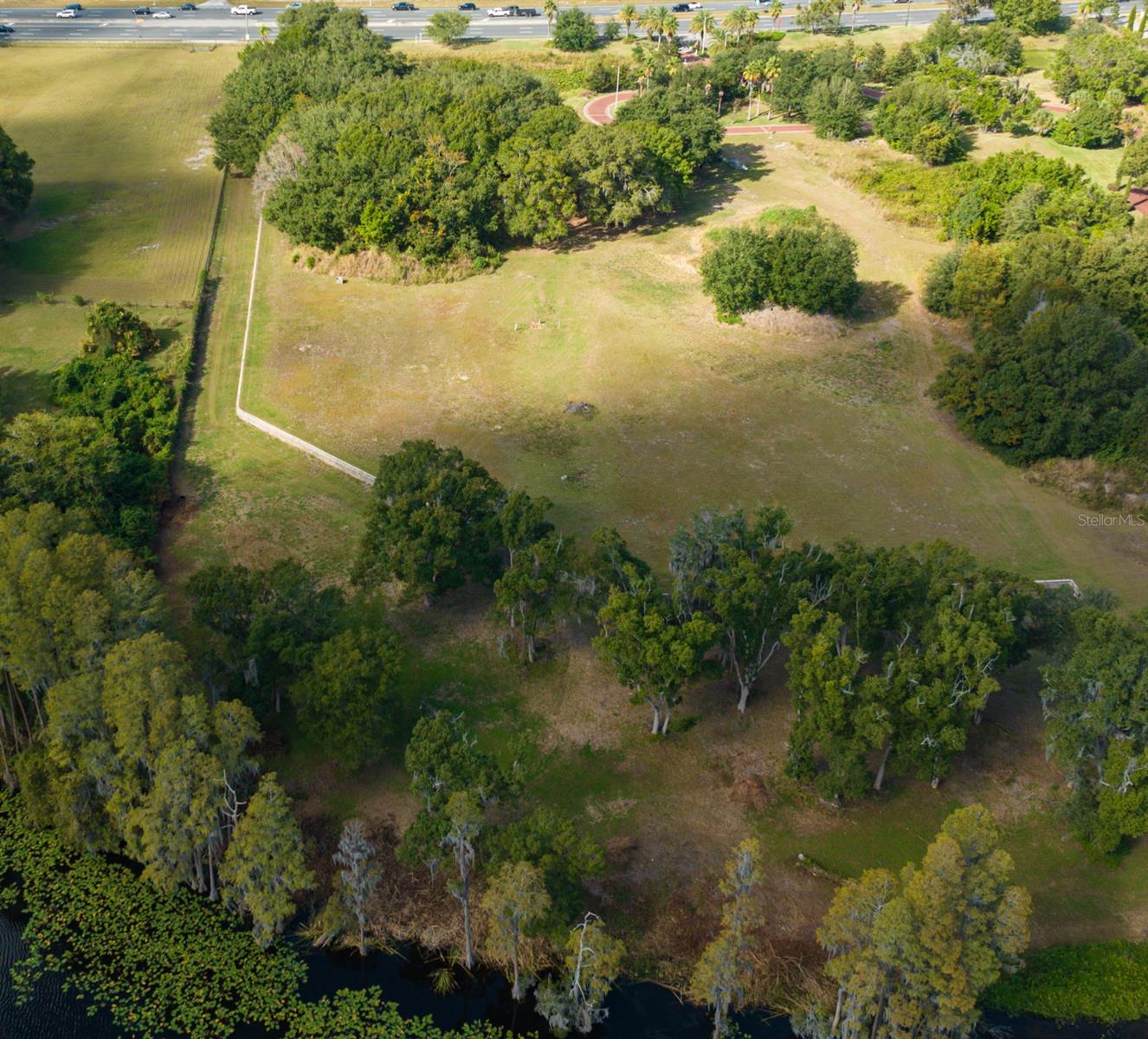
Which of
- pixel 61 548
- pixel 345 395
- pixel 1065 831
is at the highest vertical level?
pixel 61 548

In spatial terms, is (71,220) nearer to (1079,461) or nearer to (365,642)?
(365,642)

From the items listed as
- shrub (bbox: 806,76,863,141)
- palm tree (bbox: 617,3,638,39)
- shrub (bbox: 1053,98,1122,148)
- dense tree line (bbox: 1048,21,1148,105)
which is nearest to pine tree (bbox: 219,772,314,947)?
shrub (bbox: 806,76,863,141)

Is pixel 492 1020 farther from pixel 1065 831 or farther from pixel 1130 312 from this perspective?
pixel 1130 312

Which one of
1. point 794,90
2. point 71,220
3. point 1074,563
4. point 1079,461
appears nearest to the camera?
point 1074,563

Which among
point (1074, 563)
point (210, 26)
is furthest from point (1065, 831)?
point (210, 26)

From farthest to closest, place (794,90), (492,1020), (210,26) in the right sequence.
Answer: (210,26), (794,90), (492,1020)

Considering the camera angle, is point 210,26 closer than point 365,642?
No

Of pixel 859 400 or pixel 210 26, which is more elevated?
pixel 210 26

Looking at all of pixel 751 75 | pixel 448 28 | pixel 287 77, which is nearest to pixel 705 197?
pixel 751 75
